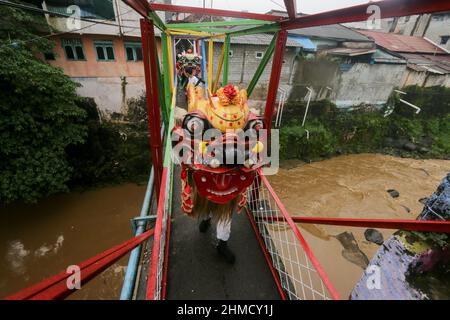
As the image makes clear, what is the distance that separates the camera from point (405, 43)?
58.6ft

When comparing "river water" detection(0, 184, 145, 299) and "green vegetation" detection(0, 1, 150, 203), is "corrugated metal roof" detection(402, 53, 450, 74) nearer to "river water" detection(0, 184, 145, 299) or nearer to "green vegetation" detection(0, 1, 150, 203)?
"river water" detection(0, 184, 145, 299)

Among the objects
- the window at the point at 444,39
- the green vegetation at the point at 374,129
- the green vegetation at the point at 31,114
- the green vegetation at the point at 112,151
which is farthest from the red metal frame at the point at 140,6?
the window at the point at 444,39

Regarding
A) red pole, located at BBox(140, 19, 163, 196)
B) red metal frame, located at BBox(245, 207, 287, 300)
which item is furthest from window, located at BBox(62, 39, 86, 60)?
red metal frame, located at BBox(245, 207, 287, 300)

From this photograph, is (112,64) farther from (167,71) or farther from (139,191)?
(167,71)

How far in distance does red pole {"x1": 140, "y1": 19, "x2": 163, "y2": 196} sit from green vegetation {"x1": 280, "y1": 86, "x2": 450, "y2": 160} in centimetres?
1116

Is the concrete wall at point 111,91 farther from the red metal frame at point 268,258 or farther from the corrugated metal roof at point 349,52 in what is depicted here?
the corrugated metal roof at point 349,52

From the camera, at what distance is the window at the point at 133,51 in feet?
35.7

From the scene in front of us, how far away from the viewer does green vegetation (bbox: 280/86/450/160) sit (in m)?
13.9

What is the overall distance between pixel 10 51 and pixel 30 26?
2.54 metres

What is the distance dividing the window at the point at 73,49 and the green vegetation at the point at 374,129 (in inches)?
420

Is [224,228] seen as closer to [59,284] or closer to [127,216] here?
[59,284]

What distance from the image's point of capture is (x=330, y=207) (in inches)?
406

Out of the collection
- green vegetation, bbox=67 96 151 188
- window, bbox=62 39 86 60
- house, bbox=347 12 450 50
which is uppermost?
house, bbox=347 12 450 50

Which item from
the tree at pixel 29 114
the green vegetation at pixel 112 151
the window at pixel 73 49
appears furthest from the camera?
the green vegetation at pixel 112 151
